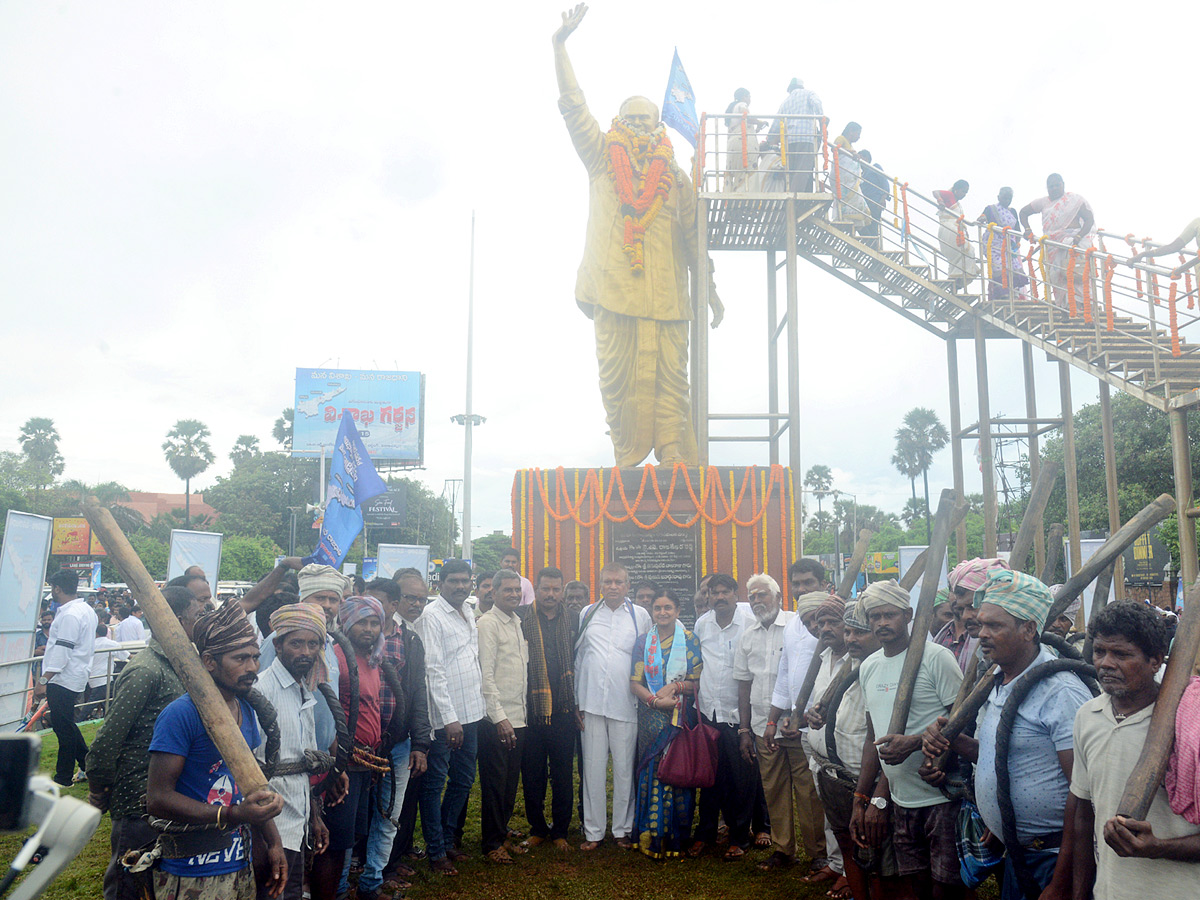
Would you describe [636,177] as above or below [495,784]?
above

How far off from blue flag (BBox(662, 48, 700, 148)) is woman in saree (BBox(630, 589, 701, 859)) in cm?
696

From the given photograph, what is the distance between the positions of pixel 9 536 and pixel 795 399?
796 cm

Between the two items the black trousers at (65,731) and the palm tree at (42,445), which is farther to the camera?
the palm tree at (42,445)

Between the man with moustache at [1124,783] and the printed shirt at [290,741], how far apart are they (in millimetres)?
2720

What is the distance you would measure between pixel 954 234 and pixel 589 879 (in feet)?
32.6

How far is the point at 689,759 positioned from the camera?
17.1 ft

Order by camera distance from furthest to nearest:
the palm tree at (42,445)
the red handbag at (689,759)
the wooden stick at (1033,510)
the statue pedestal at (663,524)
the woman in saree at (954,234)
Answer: the palm tree at (42,445), the woman in saree at (954,234), the statue pedestal at (663,524), the red handbag at (689,759), the wooden stick at (1033,510)

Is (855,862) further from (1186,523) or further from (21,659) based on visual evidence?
(21,659)

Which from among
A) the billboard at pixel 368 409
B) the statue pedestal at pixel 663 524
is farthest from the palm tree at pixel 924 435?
the statue pedestal at pixel 663 524

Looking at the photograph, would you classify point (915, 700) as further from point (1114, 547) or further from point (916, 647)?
point (1114, 547)

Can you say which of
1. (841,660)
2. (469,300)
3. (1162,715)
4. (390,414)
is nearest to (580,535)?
(841,660)

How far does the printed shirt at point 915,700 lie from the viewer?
328 cm

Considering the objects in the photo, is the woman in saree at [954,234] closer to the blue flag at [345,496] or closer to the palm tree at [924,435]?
the blue flag at [345,496]

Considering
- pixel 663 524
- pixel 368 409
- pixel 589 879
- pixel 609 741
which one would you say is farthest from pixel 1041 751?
pixel 368 409
